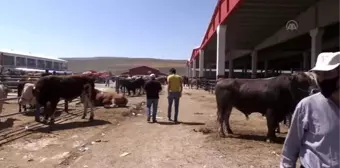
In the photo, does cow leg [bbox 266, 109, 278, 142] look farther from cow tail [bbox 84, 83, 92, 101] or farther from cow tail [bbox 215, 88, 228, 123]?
cow tail [bbox 84, 83, 92, 101]

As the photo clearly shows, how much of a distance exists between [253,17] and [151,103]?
1359cm

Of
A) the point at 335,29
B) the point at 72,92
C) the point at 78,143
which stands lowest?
the point at 78,143

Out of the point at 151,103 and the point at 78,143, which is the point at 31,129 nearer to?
the point at 78,143

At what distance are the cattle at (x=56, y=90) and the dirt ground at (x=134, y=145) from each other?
0.71 m

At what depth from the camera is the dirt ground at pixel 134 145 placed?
315 inches

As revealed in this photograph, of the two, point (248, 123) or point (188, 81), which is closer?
point (248, 123)

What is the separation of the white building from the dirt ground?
106ft

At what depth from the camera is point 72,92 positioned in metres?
14.7

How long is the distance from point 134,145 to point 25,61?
51989 mm

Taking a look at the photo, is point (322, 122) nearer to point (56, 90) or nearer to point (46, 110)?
point (56, 90)

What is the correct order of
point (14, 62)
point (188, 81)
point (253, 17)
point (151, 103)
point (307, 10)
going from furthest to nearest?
point (188, 81), point (14, 62), point (253, 17), point (307, 10), point (151, 103)

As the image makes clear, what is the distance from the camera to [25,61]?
5794 cm

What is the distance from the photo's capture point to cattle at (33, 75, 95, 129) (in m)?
14.1

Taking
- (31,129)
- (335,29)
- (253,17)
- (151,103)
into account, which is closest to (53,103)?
(31,129)
